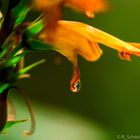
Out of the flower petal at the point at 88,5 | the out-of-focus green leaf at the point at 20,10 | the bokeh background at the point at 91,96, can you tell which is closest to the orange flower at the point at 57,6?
the flower petal at the point at 88,5

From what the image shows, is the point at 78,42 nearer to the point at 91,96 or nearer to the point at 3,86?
the point at 3,86

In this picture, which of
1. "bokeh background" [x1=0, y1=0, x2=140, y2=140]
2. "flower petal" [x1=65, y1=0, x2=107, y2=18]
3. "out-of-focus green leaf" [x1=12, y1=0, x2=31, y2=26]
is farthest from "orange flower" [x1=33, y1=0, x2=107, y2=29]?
"bokeh background" [x1=0, y1=0, x2=140, y2=140]

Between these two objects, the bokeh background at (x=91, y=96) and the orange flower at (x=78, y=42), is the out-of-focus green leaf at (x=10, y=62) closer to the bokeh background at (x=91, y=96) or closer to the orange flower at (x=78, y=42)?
the orange flower at (x=78, y=42)

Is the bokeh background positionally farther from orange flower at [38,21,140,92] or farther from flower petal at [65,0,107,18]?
flower petal at [65,0,107,18]

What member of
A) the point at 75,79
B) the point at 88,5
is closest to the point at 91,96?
the point at 75,79

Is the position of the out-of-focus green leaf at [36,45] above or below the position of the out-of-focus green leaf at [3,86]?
above

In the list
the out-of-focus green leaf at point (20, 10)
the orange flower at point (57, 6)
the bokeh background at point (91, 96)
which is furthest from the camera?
the bokeh background at point (91, 96)

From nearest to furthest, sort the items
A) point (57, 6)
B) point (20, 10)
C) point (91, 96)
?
1. point (57, 6)
2. point (20, 10)
3. point (91, 96)
